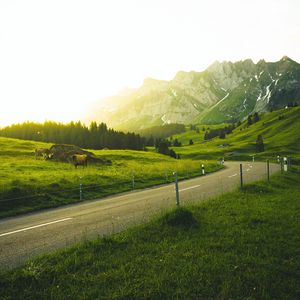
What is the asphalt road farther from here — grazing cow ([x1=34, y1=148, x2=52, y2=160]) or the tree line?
the tree line

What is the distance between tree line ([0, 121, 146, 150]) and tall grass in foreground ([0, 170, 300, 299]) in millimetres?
114825

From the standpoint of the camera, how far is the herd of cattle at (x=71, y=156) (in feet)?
132

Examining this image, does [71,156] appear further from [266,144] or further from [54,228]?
[266,144]

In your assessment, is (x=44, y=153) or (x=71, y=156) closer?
(x=71, y=156)

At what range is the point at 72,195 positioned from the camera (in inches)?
851

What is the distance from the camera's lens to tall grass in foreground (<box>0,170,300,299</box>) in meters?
5.69

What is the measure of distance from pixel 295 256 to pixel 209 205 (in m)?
6.67

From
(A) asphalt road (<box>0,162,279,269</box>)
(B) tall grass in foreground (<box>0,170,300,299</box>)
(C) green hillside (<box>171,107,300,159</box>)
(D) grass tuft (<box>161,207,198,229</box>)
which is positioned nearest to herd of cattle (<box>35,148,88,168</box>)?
(A) asphalt road (<box>0,162,279,269</box>)

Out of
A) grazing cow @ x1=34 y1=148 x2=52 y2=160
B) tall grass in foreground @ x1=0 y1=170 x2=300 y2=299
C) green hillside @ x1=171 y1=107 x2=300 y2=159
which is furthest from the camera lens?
green hillside @ x1=171 y1=107 x2=300 y2=159

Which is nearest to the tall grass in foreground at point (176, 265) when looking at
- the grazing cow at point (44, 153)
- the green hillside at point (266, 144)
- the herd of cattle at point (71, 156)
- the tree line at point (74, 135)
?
the herd of cattle at point (71, 156)

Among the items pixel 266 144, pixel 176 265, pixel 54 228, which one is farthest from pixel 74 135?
pixel 176 265

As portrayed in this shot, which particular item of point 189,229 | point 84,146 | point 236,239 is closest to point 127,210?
point 189,229

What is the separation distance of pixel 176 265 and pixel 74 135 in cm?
12698

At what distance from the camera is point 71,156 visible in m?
45.4
